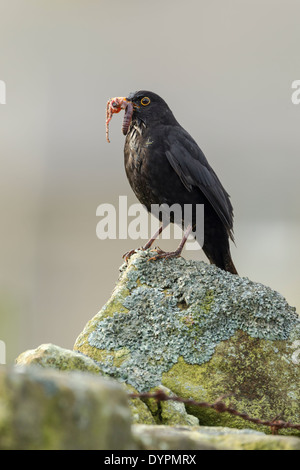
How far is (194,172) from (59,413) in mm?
4256

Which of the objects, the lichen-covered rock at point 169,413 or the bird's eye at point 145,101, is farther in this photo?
the bird's eye at point 145,101

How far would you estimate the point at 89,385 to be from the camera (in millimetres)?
1457

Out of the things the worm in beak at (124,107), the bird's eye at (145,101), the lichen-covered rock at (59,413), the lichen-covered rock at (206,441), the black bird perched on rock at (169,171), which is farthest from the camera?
the bird's eye at (145,101)

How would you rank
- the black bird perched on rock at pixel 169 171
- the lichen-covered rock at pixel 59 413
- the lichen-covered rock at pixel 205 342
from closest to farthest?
the lichen-covered rock at pixel 59 413 → the lichen-covered rock at pixel 205 342 → the black bird perched on rock at pixel 169 171

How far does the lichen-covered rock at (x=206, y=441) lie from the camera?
66.1 inches

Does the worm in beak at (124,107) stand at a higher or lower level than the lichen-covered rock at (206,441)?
higher

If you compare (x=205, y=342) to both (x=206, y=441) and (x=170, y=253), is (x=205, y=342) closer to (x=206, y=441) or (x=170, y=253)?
(x=170, y=253)

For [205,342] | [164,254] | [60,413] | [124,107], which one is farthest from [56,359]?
[124,107]

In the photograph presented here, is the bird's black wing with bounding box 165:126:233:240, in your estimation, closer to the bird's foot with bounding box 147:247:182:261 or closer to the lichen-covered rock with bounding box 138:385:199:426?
the bird's foot with bounding box 147:247:182:261

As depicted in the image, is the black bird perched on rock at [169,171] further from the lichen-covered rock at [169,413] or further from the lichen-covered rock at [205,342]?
the lichen-covered rock at [169,413]

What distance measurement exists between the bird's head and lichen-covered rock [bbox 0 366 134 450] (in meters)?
4.44

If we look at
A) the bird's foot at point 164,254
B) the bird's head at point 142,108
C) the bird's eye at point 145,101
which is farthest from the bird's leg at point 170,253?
the bird's eye at point 145,101

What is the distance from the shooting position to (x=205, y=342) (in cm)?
360

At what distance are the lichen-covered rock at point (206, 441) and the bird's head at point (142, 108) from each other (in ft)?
13.2
